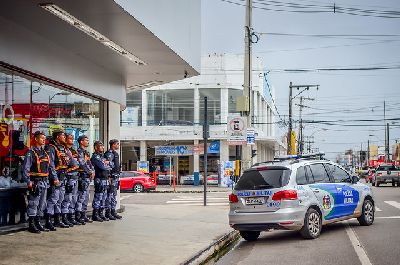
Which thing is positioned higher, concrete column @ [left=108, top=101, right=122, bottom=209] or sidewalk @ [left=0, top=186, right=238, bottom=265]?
concrete column @ [left=108, top=101, right=122, bottom=209]

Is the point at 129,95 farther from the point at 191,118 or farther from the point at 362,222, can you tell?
the point at 362,222

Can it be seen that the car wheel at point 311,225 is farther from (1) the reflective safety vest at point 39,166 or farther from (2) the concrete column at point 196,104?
(2) the concrete column at point 196,104

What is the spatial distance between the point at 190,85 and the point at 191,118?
2.90 m

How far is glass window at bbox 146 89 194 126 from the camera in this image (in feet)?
166

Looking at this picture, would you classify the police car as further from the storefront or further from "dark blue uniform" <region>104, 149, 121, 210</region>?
the storefront

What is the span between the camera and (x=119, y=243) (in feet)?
35.3

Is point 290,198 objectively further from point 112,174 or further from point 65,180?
point 112,174

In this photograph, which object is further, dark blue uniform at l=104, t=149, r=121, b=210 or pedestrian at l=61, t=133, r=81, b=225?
dark blue uniform at l=104, t=149, r=121, b=210

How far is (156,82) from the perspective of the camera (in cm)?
2009

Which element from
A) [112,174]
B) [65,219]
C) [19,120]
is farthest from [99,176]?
[19,120]

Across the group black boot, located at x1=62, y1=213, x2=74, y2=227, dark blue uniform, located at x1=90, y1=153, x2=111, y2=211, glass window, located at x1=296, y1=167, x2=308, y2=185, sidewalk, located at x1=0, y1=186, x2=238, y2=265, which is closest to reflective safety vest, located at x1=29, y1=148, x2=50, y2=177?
sidewalk, located at x1=0, y1=186, x2=238, y2=265

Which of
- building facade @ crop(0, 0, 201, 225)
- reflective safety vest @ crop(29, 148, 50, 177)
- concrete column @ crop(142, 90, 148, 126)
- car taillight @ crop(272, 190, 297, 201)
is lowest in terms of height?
car taillight @ crop(272, 190, 297, 201)

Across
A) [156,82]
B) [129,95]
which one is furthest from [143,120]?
[156,82]

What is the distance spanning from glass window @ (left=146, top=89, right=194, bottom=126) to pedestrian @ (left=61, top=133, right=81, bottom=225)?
37.2 meters
